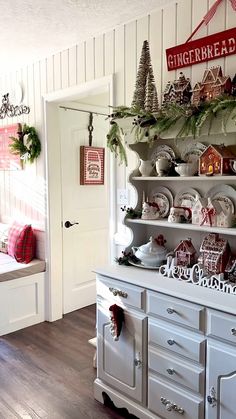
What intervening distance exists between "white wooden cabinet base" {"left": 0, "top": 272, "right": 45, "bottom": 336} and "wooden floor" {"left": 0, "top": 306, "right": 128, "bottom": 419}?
8cm

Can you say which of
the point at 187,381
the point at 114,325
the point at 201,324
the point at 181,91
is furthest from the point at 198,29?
the point at 187,381

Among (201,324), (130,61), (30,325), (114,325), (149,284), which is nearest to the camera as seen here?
(201,324)

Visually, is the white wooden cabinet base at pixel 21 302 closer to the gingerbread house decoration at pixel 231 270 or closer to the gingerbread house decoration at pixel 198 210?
the gingerbread house decoration at pixel 198 210

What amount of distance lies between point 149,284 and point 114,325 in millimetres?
372

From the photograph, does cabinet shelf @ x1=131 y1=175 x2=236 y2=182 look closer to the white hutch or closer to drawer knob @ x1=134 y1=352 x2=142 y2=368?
the white hutch

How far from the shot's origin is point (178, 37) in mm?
2277

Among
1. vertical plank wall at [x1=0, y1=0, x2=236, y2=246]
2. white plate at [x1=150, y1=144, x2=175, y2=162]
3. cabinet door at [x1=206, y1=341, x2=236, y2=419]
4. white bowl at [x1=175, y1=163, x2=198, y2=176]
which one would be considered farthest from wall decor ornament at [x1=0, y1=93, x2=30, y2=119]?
cabinet door at [x1=206, y1=341, x2=236, y2=419]

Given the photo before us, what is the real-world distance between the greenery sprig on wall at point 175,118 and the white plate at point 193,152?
198mm

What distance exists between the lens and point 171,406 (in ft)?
6.32

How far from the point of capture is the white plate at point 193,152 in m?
2.17

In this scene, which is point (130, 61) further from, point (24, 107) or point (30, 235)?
point (30, 235)

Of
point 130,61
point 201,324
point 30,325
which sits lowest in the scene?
point 30,325

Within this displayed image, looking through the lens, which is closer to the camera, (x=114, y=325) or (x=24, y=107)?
(x=114, y=325)

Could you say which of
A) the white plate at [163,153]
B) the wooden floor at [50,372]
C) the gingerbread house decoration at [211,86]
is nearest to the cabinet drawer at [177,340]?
the wooden floor at [50,372]
